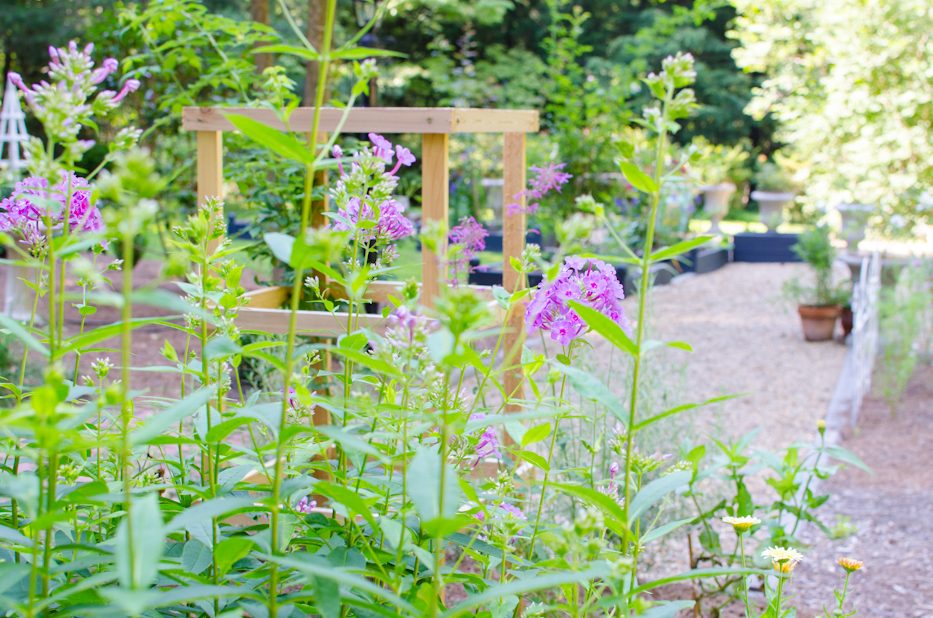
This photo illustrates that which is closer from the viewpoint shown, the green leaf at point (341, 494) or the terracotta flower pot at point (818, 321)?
the green leaf at point (341, 494)

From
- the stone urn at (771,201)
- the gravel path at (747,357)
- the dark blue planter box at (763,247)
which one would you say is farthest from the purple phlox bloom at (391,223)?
the stone urn at (771,201)

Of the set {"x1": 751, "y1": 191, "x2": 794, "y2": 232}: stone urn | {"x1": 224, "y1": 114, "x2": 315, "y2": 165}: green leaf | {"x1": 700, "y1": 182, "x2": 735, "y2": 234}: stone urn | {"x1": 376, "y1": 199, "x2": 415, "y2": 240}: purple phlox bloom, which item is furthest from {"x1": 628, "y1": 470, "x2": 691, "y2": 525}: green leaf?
{"x1": 751, "y1": 191, "x2": 794, "y2": 232}: stone urn

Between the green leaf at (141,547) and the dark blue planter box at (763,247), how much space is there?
41.2ft

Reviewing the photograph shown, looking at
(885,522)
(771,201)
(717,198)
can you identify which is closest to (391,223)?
(885,522)

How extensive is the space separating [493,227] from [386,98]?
15.6 ft

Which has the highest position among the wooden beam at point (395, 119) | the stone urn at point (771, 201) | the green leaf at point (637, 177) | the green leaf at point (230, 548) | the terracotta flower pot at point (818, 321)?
the wooden beam at point (395, 119)

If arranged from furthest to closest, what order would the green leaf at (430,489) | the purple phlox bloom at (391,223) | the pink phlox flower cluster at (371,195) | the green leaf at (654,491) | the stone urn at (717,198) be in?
1. the stone urn at (717,198)
2. the purple phlox bloom at (391,223)
3. the pink phlox flower cluster at (371,195)
4. the green leaf at (654,491)
5. the green leaf at (430,489)

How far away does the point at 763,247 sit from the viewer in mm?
12875

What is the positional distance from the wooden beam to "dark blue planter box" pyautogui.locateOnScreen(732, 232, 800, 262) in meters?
10.2

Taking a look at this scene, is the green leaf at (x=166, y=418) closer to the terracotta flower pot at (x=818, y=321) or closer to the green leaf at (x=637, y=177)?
the green leaf at (x=637, y=177)

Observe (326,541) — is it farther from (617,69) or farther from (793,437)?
(617,69)

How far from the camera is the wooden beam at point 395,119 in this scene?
8.84ft

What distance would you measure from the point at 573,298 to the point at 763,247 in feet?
39.4

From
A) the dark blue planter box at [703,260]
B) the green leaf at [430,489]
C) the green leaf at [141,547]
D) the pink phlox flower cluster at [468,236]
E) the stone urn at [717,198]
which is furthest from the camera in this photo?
the stone urn at [717,198]
